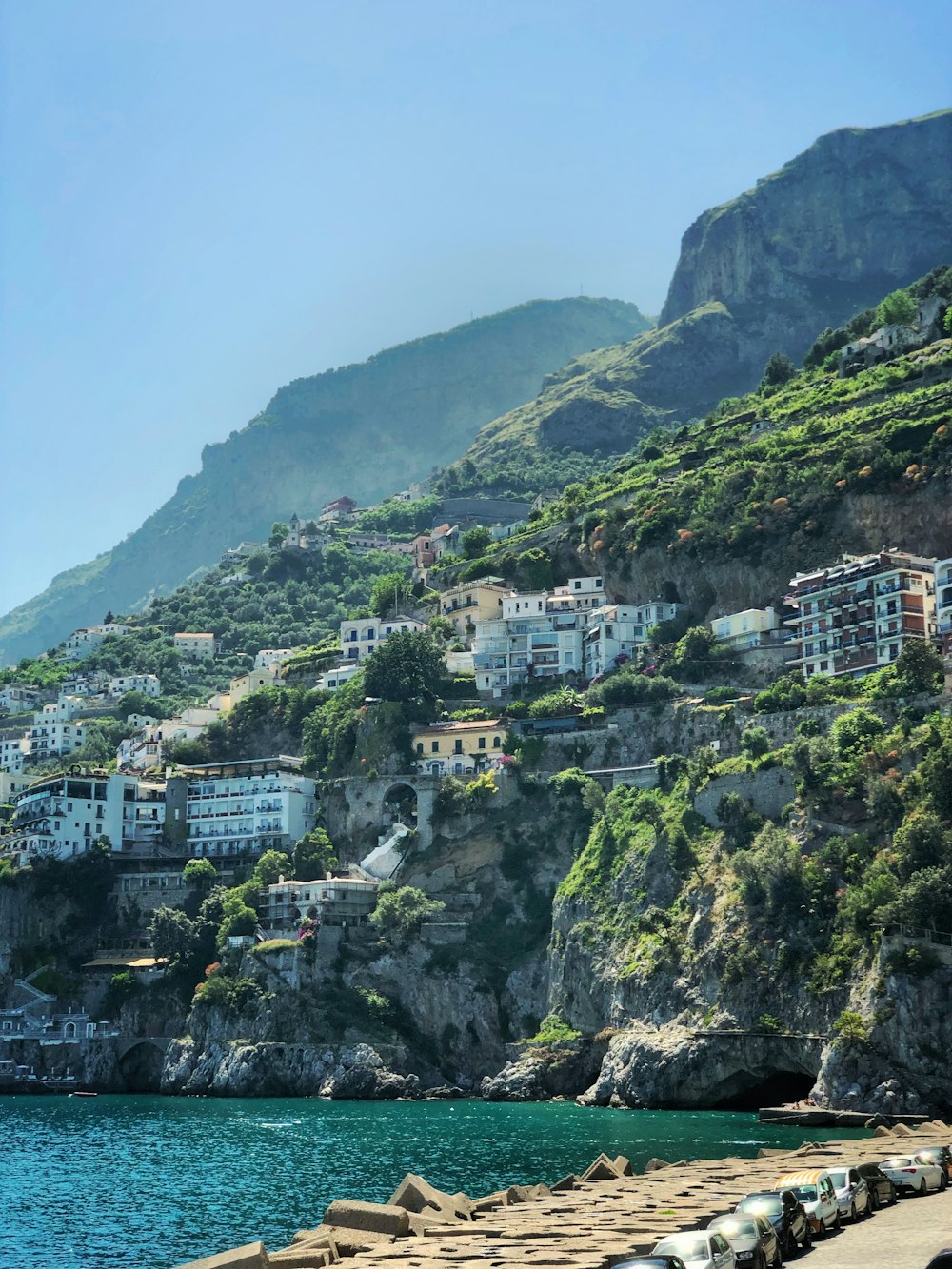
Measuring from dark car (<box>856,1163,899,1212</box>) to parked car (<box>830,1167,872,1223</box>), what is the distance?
0.37m

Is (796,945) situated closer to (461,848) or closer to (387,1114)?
(387,1114)

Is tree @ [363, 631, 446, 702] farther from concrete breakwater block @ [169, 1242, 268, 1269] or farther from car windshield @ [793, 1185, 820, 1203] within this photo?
concrete breakwater block @ [169, 1242, 268, 1269]

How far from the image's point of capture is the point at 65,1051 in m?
114

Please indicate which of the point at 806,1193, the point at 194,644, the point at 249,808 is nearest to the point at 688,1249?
the point at 806,1193

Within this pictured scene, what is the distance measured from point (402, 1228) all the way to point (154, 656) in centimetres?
14880

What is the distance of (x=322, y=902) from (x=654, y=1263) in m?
83.4

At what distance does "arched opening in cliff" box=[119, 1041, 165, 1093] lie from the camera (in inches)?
4456

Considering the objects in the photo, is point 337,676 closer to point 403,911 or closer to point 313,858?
point 313,858

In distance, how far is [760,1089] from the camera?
291 ft

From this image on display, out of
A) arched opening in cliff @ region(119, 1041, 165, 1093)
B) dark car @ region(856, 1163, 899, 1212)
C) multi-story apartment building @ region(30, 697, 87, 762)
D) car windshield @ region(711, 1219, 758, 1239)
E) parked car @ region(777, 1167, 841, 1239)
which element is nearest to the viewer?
car windshield @ region(711, 1219, 758, 1239)

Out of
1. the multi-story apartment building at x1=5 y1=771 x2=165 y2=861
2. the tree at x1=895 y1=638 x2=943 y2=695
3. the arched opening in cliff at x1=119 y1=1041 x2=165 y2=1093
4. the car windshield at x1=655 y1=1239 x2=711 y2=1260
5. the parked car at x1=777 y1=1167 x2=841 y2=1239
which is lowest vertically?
the arched opening in cliff at x1=119 y1=1041 x2=165 y2=1093

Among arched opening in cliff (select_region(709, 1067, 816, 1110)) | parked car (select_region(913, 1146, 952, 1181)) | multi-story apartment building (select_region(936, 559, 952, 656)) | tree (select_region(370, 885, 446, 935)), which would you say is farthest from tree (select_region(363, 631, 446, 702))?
parked car (select_region(913, 1146, 952, 1181))

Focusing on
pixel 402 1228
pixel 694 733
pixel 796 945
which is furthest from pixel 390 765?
pixel 402 1228

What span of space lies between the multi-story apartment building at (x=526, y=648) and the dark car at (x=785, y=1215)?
9408 cm
